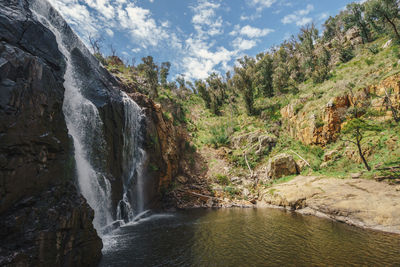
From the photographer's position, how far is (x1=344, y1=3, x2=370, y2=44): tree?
41.4 meters

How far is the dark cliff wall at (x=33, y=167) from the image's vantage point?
6.06 m

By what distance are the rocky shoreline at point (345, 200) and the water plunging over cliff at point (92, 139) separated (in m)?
15.2

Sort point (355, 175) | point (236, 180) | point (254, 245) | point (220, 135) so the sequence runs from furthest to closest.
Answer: point (220, 135) → point (236, 180) → point (355, 175) → point (254, 245)

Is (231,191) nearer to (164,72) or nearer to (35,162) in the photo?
(35,162)

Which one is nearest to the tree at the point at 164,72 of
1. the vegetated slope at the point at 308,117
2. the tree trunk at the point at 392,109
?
the vegetated slope at the point at 308,117

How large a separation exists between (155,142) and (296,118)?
2322cm

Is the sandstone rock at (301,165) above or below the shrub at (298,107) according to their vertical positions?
below

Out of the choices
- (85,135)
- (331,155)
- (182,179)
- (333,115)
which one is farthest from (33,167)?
(333,115)

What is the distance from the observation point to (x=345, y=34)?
50219 millimetres

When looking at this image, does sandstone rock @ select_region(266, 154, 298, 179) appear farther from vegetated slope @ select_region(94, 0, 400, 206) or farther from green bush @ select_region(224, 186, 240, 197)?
green bush @ select_region(224, 186, 240, 197)

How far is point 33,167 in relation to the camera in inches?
280

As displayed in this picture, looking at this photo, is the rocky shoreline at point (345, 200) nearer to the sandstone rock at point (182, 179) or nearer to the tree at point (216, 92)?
the sandstone rock at point (182, 179)

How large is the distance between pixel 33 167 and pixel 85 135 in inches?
309

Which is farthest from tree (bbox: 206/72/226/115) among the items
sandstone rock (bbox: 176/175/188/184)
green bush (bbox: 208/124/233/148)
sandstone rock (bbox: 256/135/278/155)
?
sandstone rock (bbox: 176/175/188/184)
